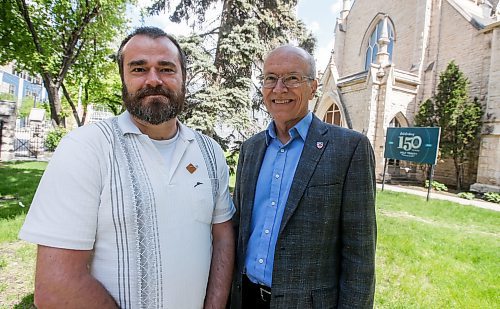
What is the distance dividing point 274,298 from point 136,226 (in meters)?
0.85

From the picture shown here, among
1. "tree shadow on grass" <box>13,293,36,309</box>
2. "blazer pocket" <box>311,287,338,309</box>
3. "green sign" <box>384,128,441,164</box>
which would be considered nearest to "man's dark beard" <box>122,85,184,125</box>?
"blazer pocket" <box>311,287,338,309</box>

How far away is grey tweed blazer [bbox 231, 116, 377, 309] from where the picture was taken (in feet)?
5.64

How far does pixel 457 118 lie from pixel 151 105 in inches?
650

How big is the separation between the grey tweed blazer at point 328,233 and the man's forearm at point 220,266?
10.9 inches

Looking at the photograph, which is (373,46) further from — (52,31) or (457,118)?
(52,31)

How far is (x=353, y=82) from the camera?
59.7ft

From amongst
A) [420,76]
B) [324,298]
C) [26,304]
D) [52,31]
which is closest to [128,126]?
[324,298]

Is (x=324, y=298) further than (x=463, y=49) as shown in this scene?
No

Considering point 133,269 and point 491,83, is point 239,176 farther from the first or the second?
point 491,83

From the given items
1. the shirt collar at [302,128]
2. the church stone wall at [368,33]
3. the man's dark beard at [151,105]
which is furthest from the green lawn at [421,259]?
the church stone wall at [368,33]

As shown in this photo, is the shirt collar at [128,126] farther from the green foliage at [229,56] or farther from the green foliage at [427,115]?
the green foliage at [427,115]

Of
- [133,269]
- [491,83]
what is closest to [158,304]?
[133,269]

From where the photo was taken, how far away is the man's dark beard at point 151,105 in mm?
1638

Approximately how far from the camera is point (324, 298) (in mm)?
1732
